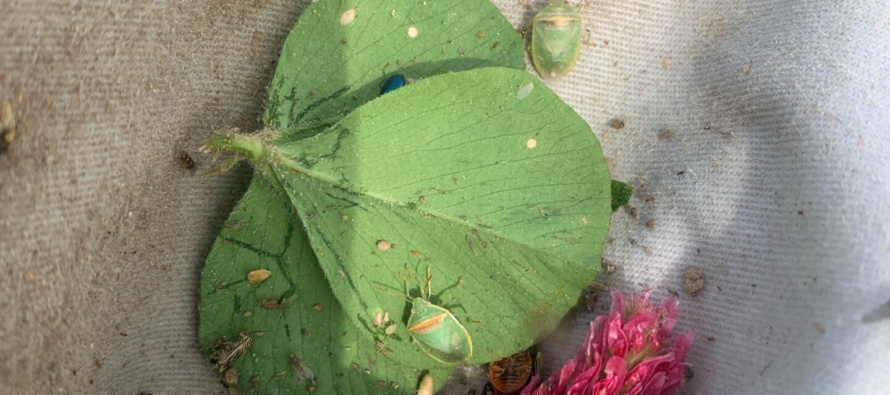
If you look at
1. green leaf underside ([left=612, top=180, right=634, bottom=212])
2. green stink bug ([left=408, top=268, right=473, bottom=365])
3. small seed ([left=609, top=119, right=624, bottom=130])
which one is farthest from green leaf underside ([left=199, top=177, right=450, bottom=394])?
small seed ([left=609, top=119, right=624, bottom=130])

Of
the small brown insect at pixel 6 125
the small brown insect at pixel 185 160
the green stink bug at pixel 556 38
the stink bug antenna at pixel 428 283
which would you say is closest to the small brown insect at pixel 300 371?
the stink bug antenna at pixel 428 283

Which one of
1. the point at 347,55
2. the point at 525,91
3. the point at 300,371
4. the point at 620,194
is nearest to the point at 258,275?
the point at 300,371

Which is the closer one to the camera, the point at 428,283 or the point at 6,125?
the point at 6,125

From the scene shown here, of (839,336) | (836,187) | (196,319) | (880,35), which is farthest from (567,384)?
(880,35)

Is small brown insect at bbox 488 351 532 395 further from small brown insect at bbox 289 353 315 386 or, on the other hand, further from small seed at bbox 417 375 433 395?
small brown insect at bbox 289 353 315 386

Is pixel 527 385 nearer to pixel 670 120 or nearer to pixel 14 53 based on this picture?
pixel 670 120

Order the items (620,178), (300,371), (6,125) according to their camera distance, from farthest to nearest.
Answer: (620,178), (300,371), (6,125)

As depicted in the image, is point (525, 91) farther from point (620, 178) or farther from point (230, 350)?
point (230, 350)
